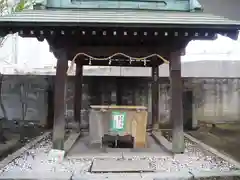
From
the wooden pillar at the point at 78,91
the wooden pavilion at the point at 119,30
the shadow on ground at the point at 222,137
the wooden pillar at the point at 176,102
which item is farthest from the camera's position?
the wooden pillar at the point at 78,91

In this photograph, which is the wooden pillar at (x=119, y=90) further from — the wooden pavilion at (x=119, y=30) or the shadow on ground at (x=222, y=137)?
the wooden pavilion at (x=119, y=30)

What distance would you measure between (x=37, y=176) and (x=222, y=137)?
22.7 feet

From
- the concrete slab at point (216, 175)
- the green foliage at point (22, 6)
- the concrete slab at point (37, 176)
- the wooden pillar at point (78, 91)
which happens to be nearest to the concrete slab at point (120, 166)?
the concrete slab at point (37, 176)

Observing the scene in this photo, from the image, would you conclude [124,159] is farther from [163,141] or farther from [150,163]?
[163,141]

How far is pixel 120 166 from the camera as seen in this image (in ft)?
19.4

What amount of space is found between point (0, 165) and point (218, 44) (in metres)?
12.0

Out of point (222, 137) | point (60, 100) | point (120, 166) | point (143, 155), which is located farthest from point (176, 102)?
point (222, 137)

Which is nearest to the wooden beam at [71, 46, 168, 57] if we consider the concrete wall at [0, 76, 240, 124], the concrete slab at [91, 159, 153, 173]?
the concrete slab at [91, 159, 153, 173]

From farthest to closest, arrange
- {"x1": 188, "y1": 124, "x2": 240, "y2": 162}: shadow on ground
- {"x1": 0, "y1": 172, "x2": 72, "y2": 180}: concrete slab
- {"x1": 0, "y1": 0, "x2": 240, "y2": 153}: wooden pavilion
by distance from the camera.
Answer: {"x1": 188, "y1": 124, "x2": 240, "y2": 162}: shadow on ground → {"x1": 0, "y1": 0, "x2": 240, "y2": 153}: wooden pavilion → {"x1": 0, "y1": 172, "x2": 72, "y2": 180}: concrete slab

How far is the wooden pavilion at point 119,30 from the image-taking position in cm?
595

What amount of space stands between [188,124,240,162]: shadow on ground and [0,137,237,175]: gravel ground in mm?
1015

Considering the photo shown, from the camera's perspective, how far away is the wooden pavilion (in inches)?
234

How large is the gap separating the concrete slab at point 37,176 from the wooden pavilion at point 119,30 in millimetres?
1375

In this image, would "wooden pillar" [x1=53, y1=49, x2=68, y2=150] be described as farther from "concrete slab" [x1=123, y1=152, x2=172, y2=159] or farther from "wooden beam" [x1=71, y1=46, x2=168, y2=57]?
"concrete slab" [x1=123, y1=152, x2=172, y2=159]
